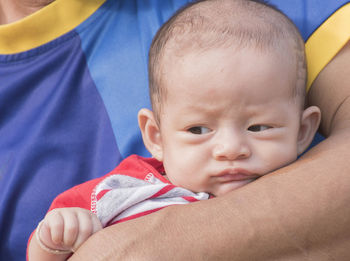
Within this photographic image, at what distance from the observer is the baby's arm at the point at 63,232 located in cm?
131

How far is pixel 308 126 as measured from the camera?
159 centimetres

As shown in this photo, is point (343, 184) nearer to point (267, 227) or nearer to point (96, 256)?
point (267, 227)

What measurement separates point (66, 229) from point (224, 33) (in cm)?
67

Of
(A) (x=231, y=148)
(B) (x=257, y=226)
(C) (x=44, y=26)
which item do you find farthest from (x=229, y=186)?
(C) (x=44, y=26)

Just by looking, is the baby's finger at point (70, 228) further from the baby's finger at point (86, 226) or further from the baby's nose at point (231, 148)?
the baby's nose at point (231, 148)

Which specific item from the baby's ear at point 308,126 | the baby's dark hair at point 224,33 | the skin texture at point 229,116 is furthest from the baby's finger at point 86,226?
the baby's ear at point 308,126

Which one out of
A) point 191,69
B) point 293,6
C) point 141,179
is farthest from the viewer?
point 293,6

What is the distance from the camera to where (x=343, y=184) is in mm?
1274

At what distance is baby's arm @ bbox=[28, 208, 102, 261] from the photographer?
1311mm

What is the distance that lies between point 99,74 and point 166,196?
61 cm

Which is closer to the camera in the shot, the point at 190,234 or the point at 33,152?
the point at 190,234

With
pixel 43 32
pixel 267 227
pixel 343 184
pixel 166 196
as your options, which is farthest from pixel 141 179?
pixel 43 32

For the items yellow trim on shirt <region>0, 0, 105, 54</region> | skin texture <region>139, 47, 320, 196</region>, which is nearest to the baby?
skin texture <region>139, 47, 320, 196</region>

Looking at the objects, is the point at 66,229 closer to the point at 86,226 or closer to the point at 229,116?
the point at 86,226
